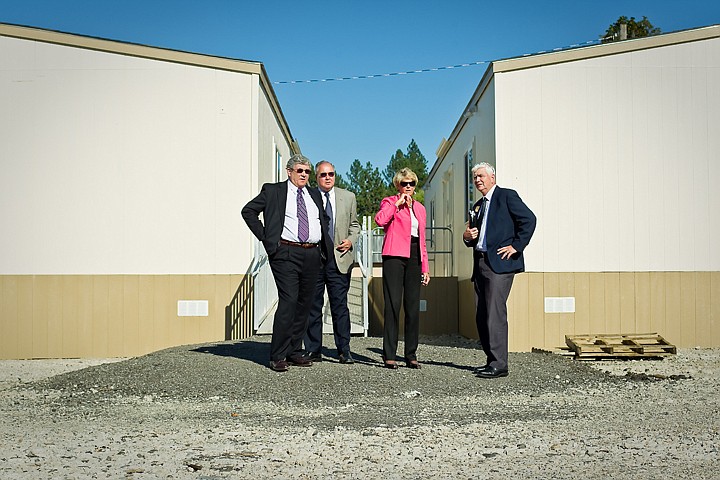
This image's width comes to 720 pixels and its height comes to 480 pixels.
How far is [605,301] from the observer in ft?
34.5

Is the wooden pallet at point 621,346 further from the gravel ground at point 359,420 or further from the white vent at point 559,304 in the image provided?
the gravel ground at point 359,420

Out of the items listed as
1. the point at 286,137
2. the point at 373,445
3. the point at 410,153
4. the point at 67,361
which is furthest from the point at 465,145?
the point at 410,153

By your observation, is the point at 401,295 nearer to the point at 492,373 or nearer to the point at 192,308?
the point at 492,373

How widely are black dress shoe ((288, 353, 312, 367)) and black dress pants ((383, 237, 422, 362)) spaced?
2.06 feet

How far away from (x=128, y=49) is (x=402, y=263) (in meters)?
5.79

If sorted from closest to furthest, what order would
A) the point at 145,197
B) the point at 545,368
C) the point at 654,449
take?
the point at 654,449 < the point at 545,368 < the point at 145,197

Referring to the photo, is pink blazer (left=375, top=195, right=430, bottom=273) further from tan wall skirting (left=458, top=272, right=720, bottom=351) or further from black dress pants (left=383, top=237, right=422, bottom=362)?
tan wall skirting (left=458, top=272, right=720, bottom=351)

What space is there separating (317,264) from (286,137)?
31.6 feet

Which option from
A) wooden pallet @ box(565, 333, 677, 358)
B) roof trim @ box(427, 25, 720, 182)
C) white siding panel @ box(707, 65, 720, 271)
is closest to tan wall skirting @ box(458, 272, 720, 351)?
white siding panel @ box(707, 65, 720, 271)

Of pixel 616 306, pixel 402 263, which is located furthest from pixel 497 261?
pixel 616 306

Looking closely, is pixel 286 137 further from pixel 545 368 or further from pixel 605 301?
pixel 545 368

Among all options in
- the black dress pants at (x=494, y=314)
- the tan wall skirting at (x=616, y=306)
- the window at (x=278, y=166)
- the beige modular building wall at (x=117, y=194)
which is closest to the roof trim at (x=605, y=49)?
the tan wall skirting at (x=616, y=306)

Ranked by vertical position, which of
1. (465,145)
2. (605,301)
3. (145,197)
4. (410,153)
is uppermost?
(410,153)

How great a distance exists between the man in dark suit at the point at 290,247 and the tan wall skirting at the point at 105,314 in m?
4.10
